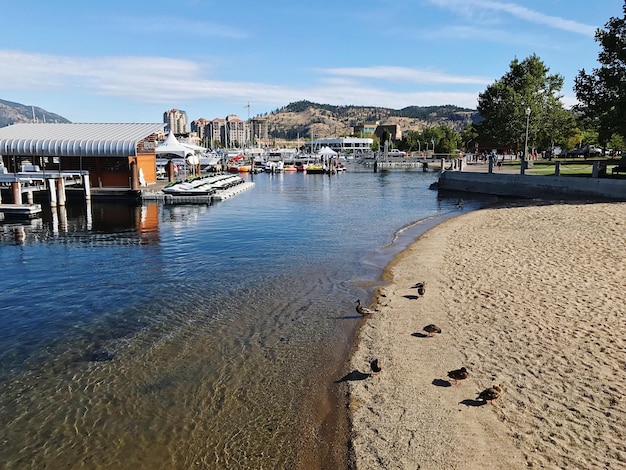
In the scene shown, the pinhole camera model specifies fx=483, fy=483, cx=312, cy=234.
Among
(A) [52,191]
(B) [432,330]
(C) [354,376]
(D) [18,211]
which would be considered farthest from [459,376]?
(A) [52,191]

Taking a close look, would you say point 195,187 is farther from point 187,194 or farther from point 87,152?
point 87,152

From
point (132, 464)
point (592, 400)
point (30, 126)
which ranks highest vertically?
point (30, 126)

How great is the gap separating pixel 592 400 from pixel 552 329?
302 cm

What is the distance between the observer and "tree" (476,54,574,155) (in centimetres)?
7056

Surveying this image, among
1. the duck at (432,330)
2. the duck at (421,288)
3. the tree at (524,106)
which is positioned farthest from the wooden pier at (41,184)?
the tree at (524,106)

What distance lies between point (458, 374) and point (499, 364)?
3.72 ft

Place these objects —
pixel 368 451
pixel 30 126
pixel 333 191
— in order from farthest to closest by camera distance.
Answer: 1. pixel 333 191
2. pixel 30 126
3. pixel 368 451

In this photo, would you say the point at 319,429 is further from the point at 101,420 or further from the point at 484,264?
the point at 484,264

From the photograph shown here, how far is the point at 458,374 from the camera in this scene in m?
8.48

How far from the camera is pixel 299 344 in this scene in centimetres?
1086

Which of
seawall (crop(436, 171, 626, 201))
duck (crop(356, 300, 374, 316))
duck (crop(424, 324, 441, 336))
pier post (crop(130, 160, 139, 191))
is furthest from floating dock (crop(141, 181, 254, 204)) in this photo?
duck (crop(424, 324, 441, 336))

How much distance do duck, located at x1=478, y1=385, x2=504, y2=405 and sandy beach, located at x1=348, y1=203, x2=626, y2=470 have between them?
14 centimetres

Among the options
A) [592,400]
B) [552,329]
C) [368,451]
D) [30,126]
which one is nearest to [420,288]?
[552,329]

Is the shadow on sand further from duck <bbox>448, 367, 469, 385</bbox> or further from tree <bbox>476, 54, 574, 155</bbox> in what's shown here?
tree <bbox>476, 54, 574, 155</bbox>
